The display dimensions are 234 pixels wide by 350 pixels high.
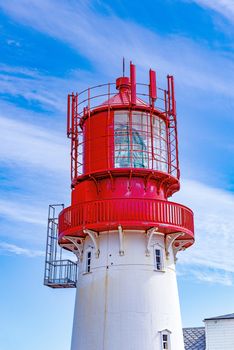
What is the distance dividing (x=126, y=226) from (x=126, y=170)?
A: 2422 mm

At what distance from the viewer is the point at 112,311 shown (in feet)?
78.5

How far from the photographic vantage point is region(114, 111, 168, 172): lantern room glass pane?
25688 mm

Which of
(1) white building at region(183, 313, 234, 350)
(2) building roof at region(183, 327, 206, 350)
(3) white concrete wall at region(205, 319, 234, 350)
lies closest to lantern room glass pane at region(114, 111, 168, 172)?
(1) white building at region(183, 313, 234, 350)

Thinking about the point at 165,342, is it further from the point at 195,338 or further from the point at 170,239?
the point at 195,338

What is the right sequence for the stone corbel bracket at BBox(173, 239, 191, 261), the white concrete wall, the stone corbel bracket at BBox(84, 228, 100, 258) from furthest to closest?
the white concrete wall → the stone corbel bracket at BBox(173, 239, 191, 261) → the stone corbel bracket at BBox(84, 228, 100, 258)

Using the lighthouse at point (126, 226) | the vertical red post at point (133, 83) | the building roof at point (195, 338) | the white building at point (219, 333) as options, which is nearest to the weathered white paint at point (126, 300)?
the lighthouse at point (126, 226)

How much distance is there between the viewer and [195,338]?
119 ft

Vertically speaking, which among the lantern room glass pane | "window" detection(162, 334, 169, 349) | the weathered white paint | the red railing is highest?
the lantern room glass pane

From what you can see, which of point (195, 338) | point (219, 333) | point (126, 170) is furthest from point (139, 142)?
point (195, 338)

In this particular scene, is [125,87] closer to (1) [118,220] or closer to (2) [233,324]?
(1) [118,220]

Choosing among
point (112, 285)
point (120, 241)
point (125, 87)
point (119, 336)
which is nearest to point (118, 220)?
point (120, 241)

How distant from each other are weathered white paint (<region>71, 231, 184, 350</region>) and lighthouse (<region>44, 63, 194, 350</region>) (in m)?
0.04

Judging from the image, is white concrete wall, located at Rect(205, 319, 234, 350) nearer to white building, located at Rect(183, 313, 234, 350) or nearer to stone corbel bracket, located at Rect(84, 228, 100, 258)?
white building, located at Rect(183, 313, 234, 350)

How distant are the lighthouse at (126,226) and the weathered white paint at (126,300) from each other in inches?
1.6
